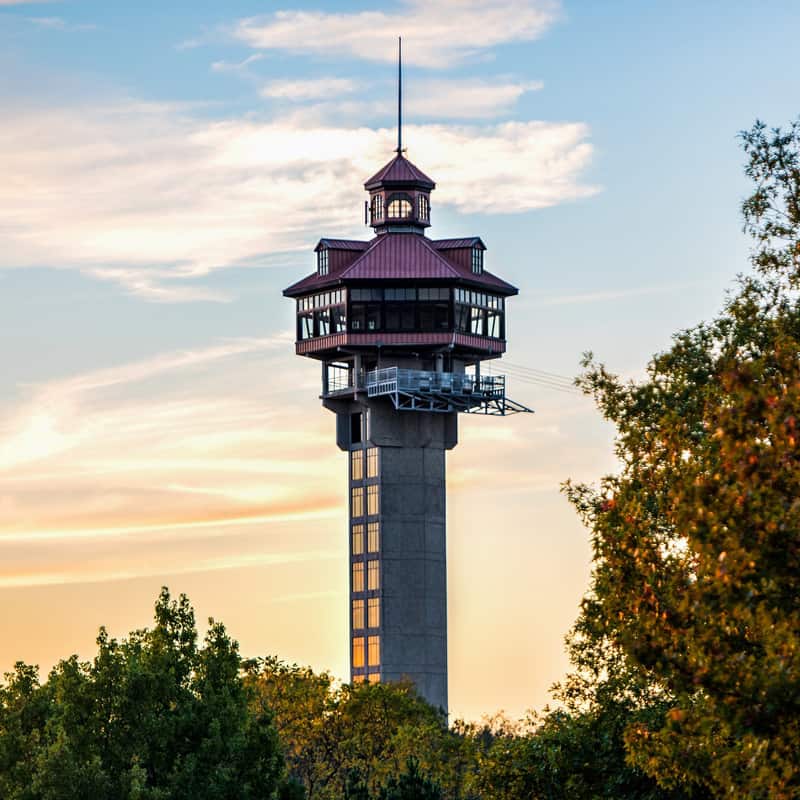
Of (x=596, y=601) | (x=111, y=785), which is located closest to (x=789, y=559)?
(x=596, y=601)

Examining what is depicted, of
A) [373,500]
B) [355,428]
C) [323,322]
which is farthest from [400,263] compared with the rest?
[373,500]

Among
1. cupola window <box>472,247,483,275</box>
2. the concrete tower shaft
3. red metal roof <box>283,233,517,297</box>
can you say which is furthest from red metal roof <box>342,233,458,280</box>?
Result: the concrete tower shaft

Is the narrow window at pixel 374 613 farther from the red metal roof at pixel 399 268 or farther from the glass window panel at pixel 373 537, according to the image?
the red metal roof at pixel 399 268

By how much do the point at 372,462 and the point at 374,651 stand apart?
1724 cm

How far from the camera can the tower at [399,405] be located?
177625 mm

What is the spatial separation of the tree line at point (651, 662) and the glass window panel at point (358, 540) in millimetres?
80581

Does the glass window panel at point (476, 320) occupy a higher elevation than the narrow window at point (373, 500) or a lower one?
higher

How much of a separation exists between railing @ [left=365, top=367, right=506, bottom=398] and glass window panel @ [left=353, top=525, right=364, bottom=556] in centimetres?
1243

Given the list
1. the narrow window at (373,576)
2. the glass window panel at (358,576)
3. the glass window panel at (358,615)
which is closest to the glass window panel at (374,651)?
the glass window panel at (358,615)

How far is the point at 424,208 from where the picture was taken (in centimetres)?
18912

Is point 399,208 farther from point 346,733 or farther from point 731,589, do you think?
point 731,589

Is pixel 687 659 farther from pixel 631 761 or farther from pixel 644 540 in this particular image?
pixel 631 761

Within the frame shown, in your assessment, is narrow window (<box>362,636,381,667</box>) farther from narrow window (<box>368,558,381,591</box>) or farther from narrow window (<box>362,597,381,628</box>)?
narrow window (<box>368,558,381,591</box>)

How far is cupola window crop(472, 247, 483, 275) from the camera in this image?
18588 cm
